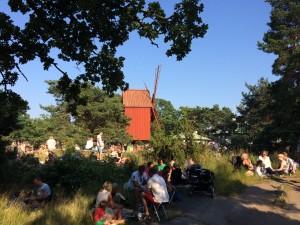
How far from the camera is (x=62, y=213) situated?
8.73 metres

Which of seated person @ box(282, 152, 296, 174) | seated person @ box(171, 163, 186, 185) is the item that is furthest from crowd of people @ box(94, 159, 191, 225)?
seated person @ box(282, 152, 296, 174)

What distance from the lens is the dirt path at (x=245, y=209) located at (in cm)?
888

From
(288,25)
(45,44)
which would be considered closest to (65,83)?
(45,44)

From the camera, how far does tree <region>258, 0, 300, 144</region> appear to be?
25547 millimetres

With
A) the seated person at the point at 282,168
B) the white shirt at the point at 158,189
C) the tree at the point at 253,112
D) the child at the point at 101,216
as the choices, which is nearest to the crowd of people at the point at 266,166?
the seated person at the point at 282,168

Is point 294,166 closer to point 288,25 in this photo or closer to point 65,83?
point 65,83

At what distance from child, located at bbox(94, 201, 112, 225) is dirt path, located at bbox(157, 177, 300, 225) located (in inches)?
55.0

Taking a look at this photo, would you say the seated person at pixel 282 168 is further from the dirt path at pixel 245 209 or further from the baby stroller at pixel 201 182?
the baby stroller at pixel 201 182

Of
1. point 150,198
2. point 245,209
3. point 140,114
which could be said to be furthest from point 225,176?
point 140,114

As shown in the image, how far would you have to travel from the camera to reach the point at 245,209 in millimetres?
9852

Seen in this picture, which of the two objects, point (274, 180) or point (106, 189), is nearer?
point (106, 189)

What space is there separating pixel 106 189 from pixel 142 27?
408cm

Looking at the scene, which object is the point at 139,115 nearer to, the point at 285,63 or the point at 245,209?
the point at 285,63

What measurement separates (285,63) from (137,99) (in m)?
18.5
